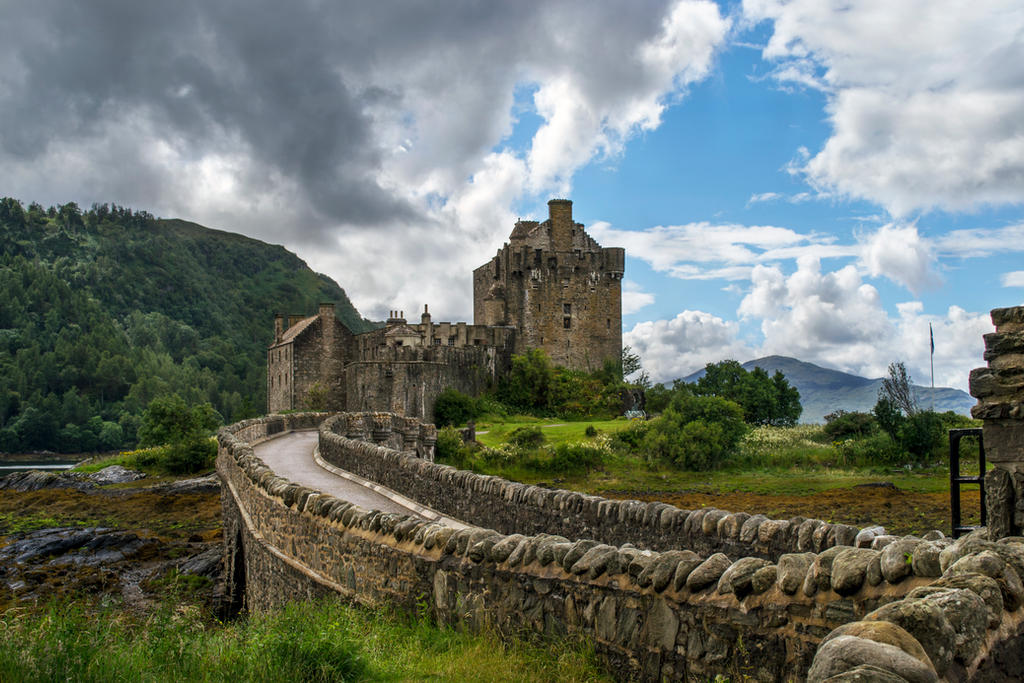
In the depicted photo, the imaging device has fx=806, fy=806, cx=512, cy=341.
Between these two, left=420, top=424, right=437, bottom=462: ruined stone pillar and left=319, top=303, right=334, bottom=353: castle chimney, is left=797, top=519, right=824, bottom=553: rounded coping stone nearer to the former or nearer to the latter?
left=420, top=424, right=437, bottom=462: ruined stone pillar

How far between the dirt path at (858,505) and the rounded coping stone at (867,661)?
50.3ft

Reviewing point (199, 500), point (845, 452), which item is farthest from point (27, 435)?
point (845, 452)

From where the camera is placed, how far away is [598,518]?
1003cm

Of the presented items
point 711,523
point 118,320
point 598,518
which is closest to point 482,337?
point 598,518

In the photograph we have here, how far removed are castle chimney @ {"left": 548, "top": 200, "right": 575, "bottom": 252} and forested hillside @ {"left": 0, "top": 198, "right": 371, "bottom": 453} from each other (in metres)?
30.6

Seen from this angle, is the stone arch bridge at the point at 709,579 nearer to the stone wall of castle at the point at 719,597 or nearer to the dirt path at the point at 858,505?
the stone wall of castle at the point at 719,597

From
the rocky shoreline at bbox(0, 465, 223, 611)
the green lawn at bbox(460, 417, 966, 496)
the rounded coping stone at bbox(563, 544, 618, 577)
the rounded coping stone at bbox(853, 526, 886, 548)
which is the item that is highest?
the rounded coping stone at bbox(563, 544, 618, 577)

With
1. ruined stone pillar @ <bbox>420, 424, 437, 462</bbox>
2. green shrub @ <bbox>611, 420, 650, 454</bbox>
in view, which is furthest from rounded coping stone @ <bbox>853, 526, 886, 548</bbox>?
green shrub @ <bbox>611, 420, 650, 454</bbox>

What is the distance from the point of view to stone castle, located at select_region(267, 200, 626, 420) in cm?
4581

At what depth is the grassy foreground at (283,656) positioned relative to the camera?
5387 millimetres

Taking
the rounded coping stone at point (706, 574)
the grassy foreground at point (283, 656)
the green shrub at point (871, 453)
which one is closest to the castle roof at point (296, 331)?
the green shrub at point (871, 453)

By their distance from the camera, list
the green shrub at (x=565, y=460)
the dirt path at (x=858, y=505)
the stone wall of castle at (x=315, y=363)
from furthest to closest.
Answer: the stone wall of castle at (x=315, y=363)
the green shrub at (x=565, y=460)
the dirt path at (x=858, y=505)

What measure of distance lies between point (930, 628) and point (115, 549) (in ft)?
72.6

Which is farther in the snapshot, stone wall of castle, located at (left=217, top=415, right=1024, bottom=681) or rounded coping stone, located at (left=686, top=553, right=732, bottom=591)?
rounded coping stone, located at (left=686, top=553, right=732, bottom=591)
